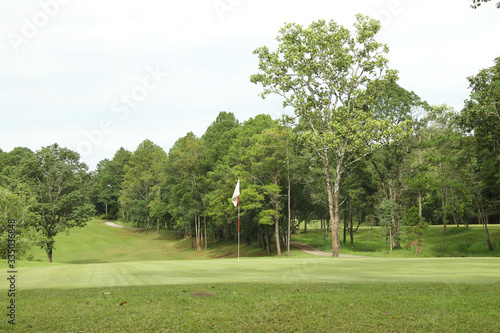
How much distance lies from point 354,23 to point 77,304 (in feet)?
106

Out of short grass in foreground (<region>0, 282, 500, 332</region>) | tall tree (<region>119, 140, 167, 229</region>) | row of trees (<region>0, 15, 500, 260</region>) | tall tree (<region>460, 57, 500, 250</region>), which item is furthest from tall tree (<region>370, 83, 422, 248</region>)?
tall tree (<region>119, 140, 167, 229</region>)

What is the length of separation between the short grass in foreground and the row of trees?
912 inches

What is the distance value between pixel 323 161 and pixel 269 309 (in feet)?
104

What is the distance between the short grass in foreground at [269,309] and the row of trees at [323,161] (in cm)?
2317

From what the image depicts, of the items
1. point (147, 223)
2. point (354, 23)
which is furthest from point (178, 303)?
point (147, 223)

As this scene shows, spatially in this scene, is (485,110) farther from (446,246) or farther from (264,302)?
(264,302)

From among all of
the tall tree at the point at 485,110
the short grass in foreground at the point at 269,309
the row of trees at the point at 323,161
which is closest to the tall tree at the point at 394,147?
the row of trees at the point at 323,161

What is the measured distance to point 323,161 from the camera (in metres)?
39.4

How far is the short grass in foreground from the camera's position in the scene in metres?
7.55

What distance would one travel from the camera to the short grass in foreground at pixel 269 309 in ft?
24.8

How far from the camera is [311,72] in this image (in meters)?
35.4

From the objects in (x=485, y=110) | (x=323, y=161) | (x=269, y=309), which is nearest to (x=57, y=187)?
(x=323, y=161)

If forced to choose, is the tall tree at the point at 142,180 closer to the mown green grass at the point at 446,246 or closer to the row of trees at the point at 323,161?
the row of trees at the point at 323,161

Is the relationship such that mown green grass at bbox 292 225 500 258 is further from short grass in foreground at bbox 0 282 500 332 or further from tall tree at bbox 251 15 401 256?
short grass in foreground at bbox 0 282 500 332
